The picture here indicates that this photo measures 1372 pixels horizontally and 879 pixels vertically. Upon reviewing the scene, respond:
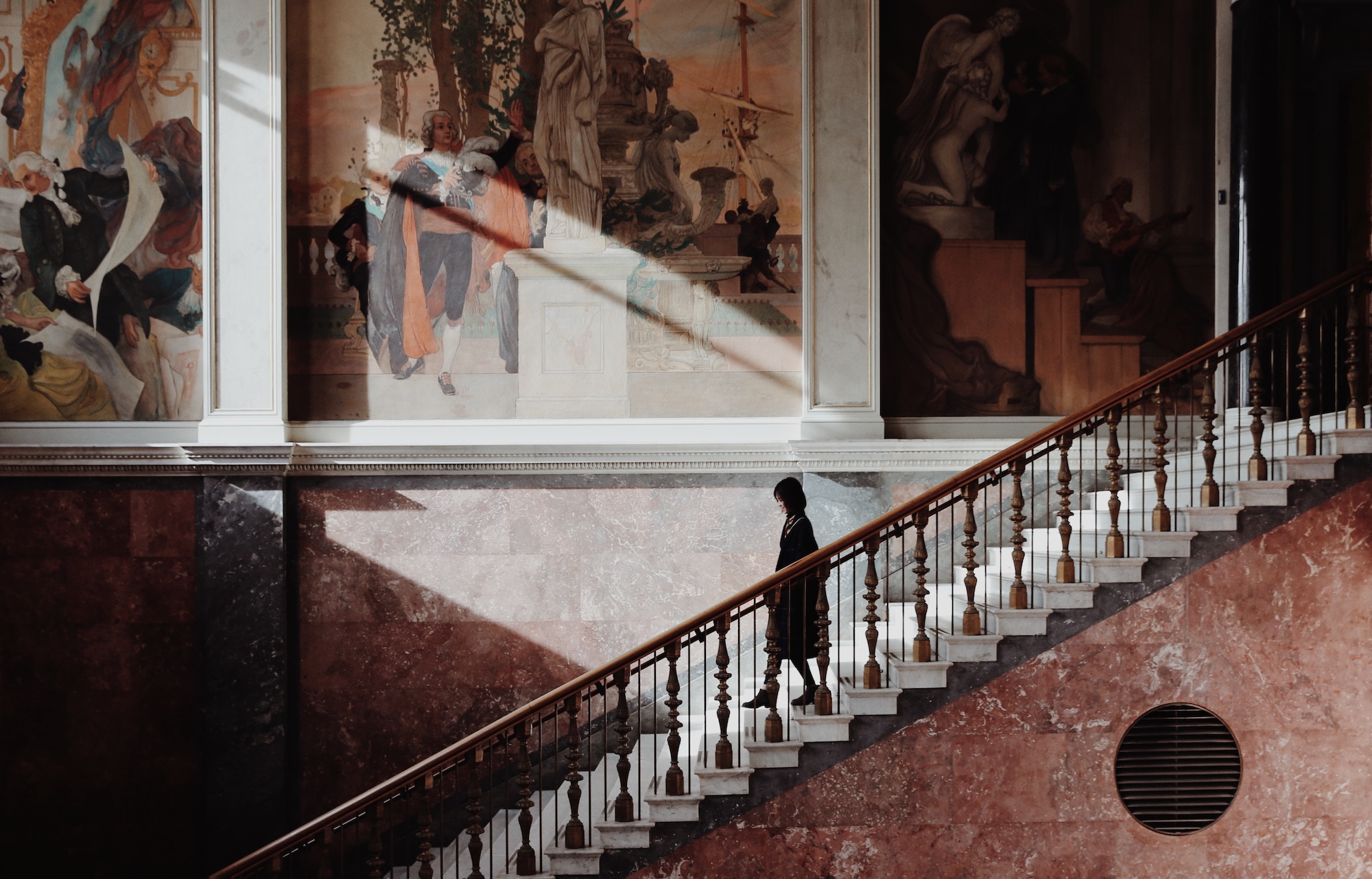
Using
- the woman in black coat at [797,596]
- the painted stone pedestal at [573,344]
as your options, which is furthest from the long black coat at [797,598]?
the painted stone pedestal at [573,344]

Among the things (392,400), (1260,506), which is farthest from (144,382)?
(1260,506)

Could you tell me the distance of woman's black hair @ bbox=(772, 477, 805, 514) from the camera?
589cm

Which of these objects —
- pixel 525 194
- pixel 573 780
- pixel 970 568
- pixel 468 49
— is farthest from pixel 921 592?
pixel 468 49

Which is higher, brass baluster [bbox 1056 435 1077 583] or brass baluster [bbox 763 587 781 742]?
brass baluster [bbox 1056 435 1077 583]

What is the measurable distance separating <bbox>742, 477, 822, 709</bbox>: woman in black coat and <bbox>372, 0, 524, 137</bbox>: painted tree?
154 inches

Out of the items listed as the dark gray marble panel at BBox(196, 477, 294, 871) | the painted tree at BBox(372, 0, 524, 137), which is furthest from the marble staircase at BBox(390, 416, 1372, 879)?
the painted tree at BBox(372, 0, 524, 137)

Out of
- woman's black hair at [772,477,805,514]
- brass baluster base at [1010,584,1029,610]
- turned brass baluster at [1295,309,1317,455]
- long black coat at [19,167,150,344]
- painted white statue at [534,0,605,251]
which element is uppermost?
painted white statue at [534,0,605,251]

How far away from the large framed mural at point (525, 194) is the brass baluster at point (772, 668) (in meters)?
2.51

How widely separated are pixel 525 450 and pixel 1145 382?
14.1 ft

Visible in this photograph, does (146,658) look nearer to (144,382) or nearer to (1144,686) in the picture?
(144,382)

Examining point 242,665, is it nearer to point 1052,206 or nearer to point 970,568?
point 970,568

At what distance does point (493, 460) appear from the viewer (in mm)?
7273

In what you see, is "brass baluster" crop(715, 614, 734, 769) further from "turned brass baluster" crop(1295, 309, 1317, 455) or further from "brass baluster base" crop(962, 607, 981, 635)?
"turned brass baluster" crop(1295, 309, 1317, 455)

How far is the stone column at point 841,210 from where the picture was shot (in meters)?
7.36
